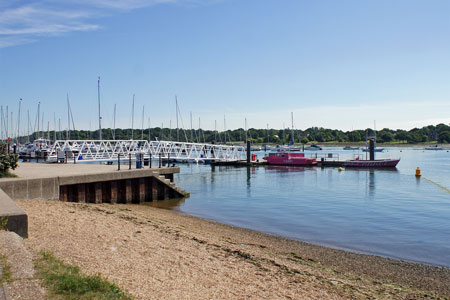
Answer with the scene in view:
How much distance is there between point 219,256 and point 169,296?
4039 millimetres

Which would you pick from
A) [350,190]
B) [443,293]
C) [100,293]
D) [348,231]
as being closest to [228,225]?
[348,231]

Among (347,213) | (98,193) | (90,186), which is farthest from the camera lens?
(347,213)

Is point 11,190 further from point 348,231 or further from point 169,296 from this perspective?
point 348,231

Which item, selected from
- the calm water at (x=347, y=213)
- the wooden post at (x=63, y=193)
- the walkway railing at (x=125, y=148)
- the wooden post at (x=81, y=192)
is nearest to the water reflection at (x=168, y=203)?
the calm water at (x=347, y=213)

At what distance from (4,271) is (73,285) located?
1.13 m

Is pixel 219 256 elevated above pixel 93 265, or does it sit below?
below

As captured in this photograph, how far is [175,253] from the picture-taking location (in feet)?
32.3

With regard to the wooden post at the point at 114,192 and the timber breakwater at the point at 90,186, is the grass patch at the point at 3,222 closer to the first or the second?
the timber breakwater at the point at 90,186

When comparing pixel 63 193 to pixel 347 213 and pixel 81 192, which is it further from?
pixel 347 213

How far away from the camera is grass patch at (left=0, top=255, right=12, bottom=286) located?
18.4ft

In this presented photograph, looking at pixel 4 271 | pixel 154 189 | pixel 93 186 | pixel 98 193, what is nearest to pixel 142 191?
pixel 154 189

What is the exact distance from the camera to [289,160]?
2768 inches

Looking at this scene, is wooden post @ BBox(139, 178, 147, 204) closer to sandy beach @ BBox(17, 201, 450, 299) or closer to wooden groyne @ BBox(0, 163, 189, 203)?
wooden groyne @ BBox(0, 163, 189, 203)

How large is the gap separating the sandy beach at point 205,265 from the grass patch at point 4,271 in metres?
1.26
